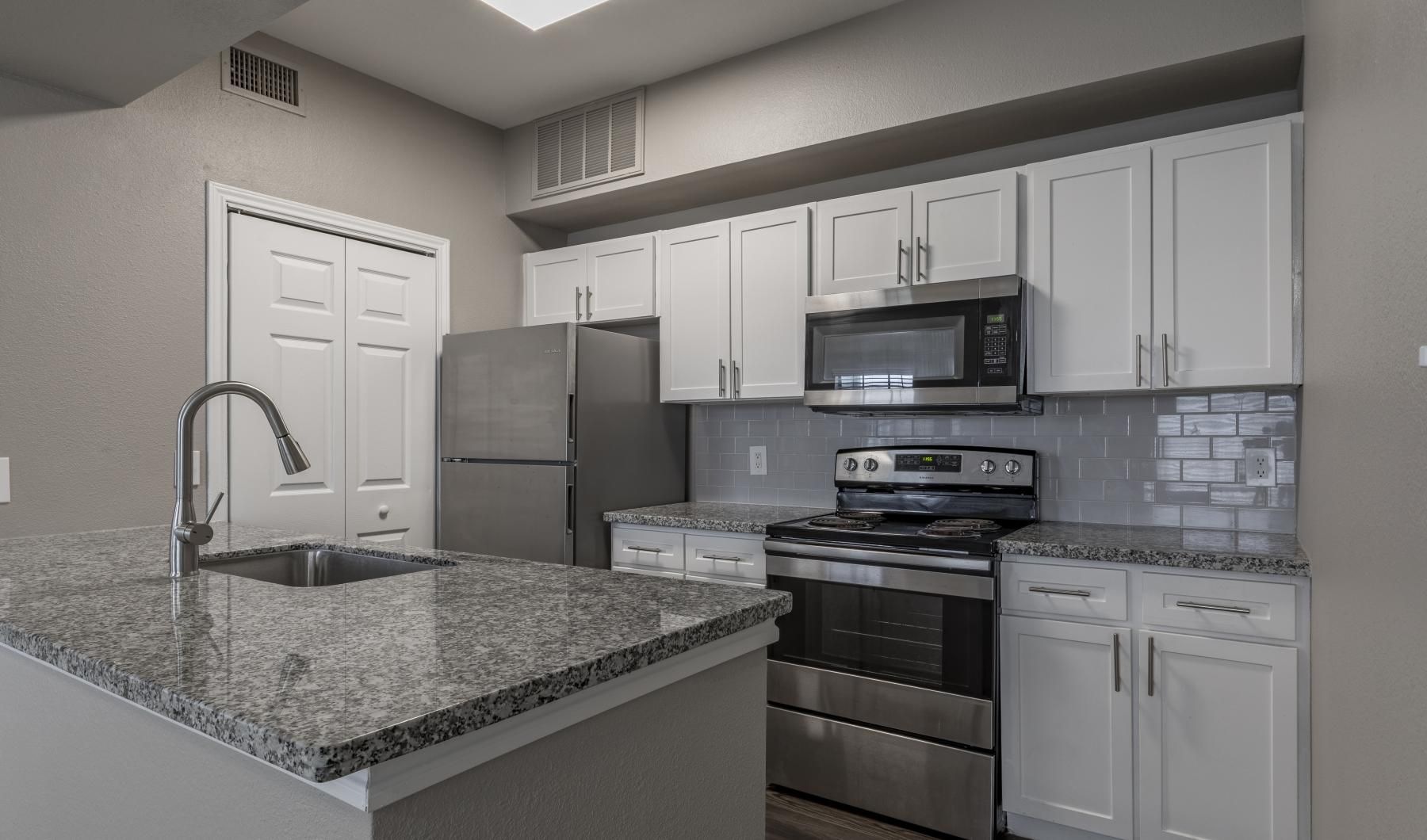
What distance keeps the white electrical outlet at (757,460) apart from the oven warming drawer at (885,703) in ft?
3.32

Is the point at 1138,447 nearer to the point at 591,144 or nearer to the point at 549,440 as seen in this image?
the point at 549,440

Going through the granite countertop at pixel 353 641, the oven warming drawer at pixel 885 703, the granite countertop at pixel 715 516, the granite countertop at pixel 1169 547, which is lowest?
the oven warming drawer at pixel 885 703

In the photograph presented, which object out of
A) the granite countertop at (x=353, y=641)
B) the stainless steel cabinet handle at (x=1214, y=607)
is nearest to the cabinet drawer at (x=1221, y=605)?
the stainless steel cabinet handle at (x=1214, y=607)

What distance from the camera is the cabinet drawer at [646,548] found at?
3062 millimetres

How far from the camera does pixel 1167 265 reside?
7.79ft

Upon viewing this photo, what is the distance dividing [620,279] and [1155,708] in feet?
8.39

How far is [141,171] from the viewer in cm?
263

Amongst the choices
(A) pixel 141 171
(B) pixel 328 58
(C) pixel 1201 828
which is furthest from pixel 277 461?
(C) pixel 1201 828

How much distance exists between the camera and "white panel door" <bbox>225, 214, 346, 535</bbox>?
9.46ft

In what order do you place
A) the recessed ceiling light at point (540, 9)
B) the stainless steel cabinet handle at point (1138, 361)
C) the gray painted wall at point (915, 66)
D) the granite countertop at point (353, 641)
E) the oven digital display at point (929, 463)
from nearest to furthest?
the granite countertop at point (353, 641), the gray painted wall at point (915, 66), the stainless steel cabinet handle at point (1138, 361), the recessed ceiling light at point (540, 9), the oven digital display at point (929, 463)

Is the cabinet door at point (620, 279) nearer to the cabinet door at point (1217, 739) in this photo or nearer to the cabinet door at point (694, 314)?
the cabinet door at point (694, 314)

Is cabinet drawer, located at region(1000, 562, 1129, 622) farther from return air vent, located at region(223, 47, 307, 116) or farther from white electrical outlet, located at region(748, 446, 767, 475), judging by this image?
return air vent, located at region(223, 47, 307, 116)

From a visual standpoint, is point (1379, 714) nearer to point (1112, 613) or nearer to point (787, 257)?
point (1112, 613)

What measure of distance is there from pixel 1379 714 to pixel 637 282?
291 cm
